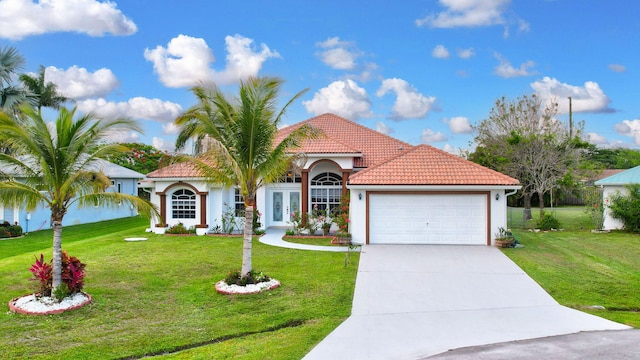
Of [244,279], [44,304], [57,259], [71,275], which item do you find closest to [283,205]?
[244,279]

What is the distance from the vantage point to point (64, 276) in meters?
9.91

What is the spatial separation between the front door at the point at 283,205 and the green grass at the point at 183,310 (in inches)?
231

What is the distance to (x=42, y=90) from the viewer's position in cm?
3088

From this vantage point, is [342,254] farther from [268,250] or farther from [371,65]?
[371,65]

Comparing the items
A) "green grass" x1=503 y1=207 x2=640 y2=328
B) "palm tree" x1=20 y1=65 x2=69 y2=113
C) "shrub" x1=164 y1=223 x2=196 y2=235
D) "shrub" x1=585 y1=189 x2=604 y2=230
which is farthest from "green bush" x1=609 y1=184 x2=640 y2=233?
"palm tree" x1=20 y1=65 x2=69 y2=113

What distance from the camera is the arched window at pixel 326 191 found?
2117 centimetres

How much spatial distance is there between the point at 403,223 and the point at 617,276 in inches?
285

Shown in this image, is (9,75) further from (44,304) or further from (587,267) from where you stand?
(587,267)

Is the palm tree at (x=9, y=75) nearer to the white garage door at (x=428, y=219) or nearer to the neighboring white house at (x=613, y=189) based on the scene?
the white garage door at (x=428, y=219)

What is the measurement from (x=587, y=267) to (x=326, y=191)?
11207mm

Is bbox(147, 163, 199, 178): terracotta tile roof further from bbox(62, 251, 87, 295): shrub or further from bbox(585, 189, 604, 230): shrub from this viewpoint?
bbox(585, 189, 604, 230): shrub

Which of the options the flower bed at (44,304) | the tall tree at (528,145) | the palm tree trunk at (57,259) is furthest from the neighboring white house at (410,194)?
the flower bed at (44,304)

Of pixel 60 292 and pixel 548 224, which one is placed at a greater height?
pixel 548 224

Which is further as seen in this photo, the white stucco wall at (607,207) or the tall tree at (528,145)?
the tall tree at (528,145)
